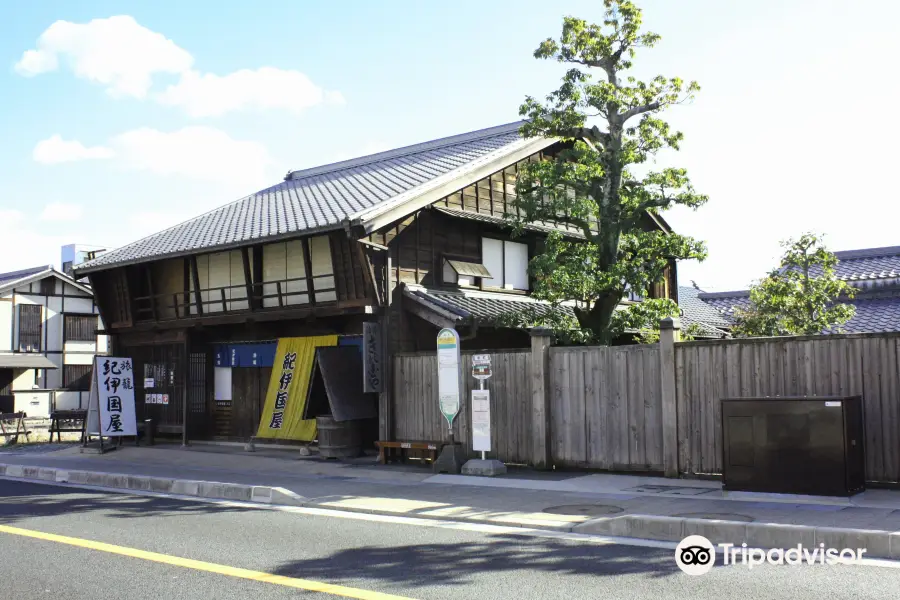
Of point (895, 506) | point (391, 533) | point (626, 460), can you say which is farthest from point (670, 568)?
point (626, 460)

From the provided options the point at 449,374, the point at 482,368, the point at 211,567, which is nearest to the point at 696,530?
the point at 211,567

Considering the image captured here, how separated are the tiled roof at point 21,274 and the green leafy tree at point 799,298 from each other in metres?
30.9

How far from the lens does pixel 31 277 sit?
118ft

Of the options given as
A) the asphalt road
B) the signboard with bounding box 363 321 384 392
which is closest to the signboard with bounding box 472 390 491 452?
the signboard with bounding box 363 321 384 392

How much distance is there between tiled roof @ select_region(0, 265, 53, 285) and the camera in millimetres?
36656

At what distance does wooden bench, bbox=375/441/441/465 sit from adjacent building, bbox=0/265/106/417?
21.7 metres

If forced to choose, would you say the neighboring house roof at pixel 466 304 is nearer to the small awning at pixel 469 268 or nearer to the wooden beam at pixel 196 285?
the small awning at pixel 469 268

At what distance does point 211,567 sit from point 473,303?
38.5 feet

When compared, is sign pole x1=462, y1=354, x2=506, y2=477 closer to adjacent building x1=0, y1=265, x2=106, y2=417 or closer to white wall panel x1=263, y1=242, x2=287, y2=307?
white wall panel x1=263, y1=242, x2=287, y2=307

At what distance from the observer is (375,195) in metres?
19.4

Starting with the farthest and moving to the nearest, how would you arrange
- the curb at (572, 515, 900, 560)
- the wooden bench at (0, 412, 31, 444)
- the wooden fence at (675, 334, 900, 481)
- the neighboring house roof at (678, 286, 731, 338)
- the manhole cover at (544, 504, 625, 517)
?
the neighboring house roof at (678, 286, 731, 338) → the wooden bench at (0, 412, 31, 444) → the wooden fence at (675, 334, 900, 481) → the manhole cover at (544, 504, 625, 517) → the curb at (572, 515, 900, 560)

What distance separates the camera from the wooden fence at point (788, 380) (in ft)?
37.3

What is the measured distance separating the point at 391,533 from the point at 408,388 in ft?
25.5

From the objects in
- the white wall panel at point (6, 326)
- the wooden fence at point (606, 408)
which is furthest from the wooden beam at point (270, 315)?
the white wall panel at point (6, 326)
